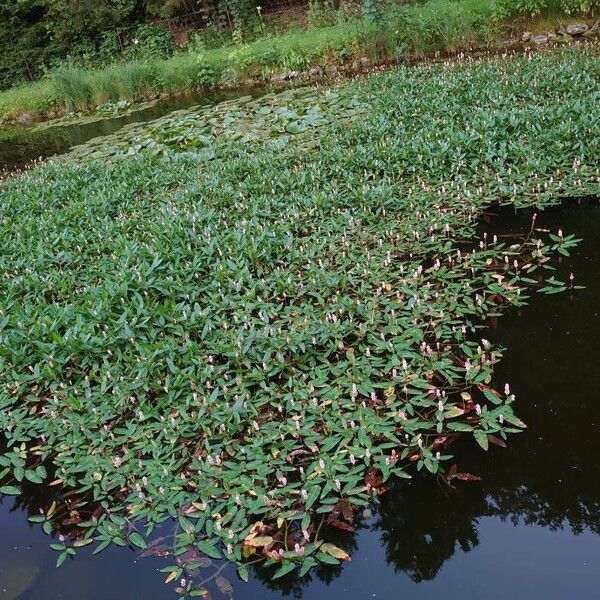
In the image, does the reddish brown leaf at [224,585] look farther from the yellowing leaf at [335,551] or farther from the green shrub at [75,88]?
the green shrub at [75,88]

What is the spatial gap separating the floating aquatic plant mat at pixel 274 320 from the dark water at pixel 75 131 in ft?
19.7

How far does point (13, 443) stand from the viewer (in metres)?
4.22

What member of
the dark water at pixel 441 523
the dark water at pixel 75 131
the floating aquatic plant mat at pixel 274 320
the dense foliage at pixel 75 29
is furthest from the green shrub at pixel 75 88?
the dark water at pixel 441 523

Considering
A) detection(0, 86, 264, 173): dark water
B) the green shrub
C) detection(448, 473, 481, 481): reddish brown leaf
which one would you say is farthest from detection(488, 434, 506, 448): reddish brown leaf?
the green shrub

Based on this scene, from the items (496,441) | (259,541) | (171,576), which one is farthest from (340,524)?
(496,441)

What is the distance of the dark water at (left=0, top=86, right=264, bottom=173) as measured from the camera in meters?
14.6

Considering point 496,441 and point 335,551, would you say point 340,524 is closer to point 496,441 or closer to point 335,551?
point 335,551

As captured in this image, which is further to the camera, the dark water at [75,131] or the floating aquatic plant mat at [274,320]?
the dark water at [75,131]

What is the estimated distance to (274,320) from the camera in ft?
15.9

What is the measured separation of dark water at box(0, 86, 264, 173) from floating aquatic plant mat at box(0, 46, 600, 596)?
601cm

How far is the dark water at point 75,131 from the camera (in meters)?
14.6

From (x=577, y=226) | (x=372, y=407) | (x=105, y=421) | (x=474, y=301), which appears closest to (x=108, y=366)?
(x=105, y=421)

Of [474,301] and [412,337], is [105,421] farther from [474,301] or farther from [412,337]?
[474,301]

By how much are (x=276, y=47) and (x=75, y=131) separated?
6.24 m
